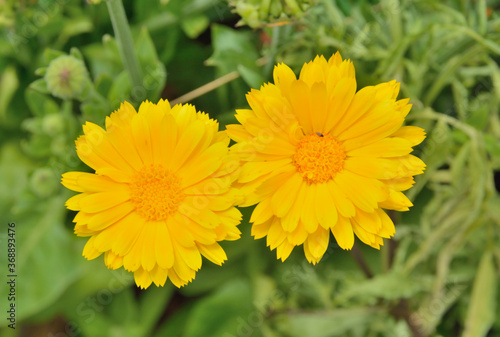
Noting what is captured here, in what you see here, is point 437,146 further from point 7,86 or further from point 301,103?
point 7,86

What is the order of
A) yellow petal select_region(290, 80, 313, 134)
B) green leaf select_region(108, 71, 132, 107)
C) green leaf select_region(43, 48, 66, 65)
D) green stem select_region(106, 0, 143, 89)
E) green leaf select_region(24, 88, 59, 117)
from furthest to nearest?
green leaf select_region(24, 88, 59, 117) → green leaf select_region(108, 71, 132, 107) → green leaf select_region(43, 48, 66, 65) → green stem select_region(106, 0, 143, 89) → yellow petal select_region(290, 80, 313, 134)

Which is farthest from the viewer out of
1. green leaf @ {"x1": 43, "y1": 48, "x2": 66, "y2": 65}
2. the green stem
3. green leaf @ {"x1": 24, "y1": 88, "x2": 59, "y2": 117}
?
green leaf @ {"x1": 24, "y1": 88, "x2": 59, "y2": 117}

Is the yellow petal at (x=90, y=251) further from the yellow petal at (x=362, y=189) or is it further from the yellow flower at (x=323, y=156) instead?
the yellow petal at (x=362, y=189)

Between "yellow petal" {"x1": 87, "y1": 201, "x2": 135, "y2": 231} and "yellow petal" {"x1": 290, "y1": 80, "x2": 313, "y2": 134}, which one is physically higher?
"yellow petal" {"x1": 290, "y1": 80, "x2": 313, "y2": 134}

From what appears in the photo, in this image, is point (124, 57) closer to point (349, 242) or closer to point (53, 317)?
point (349, 242)

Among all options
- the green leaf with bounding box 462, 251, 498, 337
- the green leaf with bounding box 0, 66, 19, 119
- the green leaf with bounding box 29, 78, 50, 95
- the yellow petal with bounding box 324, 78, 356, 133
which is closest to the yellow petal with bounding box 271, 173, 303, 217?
the yellow petal with bounding box 324, 78, 356, 133

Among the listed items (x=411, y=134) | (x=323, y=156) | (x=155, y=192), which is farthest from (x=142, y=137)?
(x=411, y=134)

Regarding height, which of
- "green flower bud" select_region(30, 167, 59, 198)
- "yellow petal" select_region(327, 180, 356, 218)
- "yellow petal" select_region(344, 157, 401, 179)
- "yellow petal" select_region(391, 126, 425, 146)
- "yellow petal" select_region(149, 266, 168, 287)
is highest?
"yellow petal" select_region(391, 126, 425, 146)

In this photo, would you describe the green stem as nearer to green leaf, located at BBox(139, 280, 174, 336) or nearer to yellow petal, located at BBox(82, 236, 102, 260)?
yellow petal, located at BBox(82, 236, 102, 260)

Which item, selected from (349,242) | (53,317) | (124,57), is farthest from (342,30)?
(53,317)
